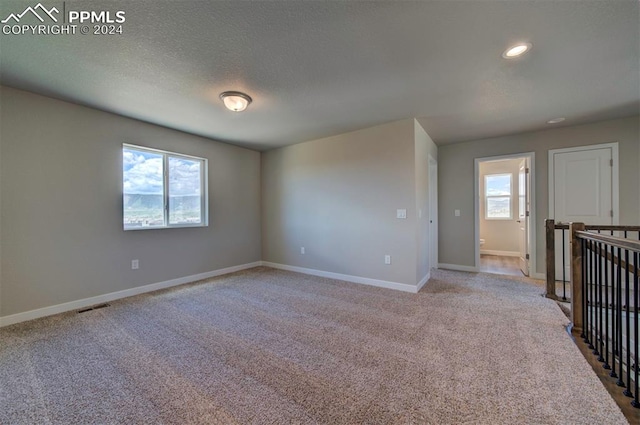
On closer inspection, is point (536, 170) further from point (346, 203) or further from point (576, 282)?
point (346, 203)

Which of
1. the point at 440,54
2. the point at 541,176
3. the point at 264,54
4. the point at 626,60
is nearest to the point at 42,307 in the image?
the point at 264,54

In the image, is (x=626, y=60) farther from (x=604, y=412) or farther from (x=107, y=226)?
(x=107, y=226)

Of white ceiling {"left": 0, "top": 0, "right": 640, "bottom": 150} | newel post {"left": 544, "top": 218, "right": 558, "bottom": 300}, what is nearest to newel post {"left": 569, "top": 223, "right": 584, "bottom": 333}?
newel post {"left": 544, "top": 218, "right": 558, "bottom": 300}

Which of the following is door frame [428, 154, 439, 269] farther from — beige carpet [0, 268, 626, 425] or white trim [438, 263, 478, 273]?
beige carpet [0, 268, 626, 425]

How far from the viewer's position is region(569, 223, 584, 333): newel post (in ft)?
7.62

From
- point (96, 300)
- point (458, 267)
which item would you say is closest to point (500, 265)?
point (458, 267)

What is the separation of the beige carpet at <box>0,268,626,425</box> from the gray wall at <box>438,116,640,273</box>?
1.69 meters

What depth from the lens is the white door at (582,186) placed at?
3727mm

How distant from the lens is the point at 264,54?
6.88 feet

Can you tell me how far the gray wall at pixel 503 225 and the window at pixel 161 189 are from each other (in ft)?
22.0

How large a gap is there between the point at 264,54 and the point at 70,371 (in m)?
2.83

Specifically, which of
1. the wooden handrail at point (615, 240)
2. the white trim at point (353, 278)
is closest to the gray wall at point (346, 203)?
the white trim at point (353, 278)

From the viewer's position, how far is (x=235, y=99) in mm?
2762

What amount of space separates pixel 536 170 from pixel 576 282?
8.42ft
